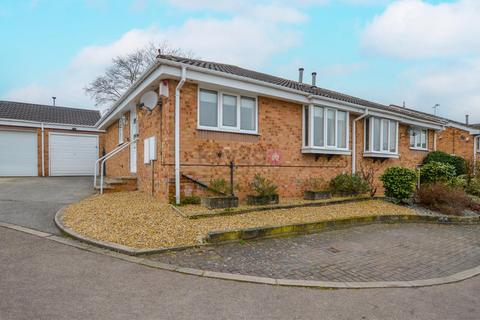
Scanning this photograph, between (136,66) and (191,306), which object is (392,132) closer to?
(191,306)

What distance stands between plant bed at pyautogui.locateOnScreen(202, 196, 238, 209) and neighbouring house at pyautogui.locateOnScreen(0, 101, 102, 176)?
41.5 feet

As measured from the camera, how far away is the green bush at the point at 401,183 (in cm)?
931

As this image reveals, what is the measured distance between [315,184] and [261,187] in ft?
9.30

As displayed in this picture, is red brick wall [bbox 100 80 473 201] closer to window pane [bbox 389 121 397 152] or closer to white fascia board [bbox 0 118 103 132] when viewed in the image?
window pane [bbox 389 121 397 152]

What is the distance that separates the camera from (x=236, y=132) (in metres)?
8.16

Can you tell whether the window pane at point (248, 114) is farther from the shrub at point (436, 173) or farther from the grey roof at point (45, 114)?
the grey roof at point (45, 114)

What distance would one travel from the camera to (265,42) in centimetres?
1609

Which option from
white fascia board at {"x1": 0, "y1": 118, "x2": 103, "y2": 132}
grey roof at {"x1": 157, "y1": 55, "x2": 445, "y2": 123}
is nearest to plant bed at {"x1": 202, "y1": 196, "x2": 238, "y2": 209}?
grey roof at {"x1": 157, "y1": 55, "x2": 445, "y2": 123}

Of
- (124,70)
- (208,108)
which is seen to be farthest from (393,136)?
(124,70)

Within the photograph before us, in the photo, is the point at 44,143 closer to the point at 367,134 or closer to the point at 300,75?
the point at 300,75

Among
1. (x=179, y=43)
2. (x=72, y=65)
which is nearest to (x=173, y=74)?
(x=72, y=65)

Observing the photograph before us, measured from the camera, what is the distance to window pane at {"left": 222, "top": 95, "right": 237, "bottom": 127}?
8062 millimetres

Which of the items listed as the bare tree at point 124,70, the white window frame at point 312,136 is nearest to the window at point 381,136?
the white window frame at point 312,136

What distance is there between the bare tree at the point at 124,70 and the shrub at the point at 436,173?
20860mm
